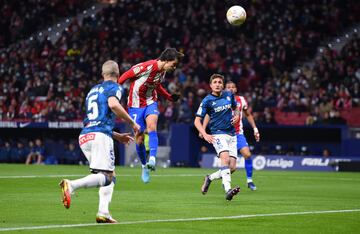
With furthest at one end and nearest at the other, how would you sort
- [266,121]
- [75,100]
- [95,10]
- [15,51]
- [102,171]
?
[95,10], [15,51], [75,100], [266,121], [102,171]

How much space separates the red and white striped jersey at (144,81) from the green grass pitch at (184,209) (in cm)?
204

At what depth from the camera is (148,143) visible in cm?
2028

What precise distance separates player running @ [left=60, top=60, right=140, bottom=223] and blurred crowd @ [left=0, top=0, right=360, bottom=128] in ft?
78.7

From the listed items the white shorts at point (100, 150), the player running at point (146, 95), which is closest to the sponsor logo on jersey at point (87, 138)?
the white shorts at point (100, 150)

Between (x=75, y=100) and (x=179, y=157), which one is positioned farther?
(x=75, y=100)

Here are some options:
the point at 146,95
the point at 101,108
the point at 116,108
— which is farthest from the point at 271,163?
the point at 116,108

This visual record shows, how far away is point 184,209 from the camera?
14.4 metres

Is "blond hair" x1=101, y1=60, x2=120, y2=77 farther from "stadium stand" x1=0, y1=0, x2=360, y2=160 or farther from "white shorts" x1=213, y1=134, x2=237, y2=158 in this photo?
"stadium stand" x1=0, y1=0, x2=360, y2=160

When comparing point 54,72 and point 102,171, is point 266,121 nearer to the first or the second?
point 54,72

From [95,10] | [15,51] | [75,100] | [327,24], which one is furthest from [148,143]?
[95,10]

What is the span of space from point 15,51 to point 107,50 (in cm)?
600

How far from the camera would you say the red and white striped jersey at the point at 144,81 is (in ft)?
61.8

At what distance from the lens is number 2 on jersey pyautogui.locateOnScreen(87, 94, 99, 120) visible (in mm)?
11859

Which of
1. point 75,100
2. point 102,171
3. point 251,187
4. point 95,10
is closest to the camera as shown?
point 102,171
